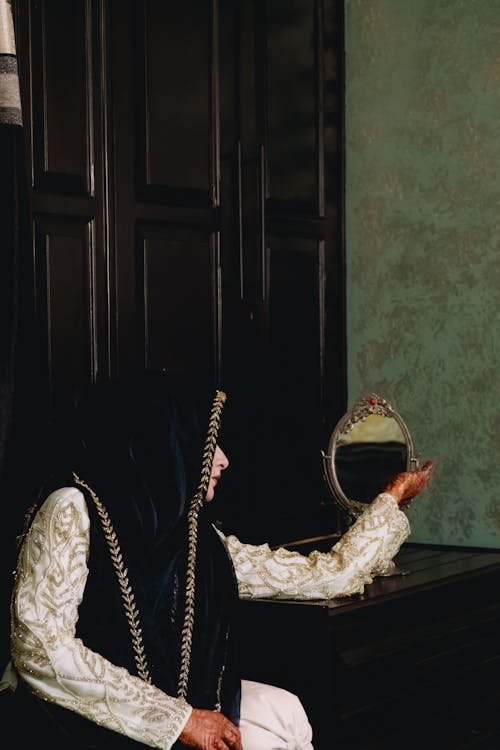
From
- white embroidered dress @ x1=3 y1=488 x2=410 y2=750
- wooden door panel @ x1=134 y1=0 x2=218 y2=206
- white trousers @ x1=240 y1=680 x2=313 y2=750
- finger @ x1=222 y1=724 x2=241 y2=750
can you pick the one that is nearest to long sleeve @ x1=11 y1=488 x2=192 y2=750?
white embroidered dress @ x1=3 y1=488 x2=410 y2=750

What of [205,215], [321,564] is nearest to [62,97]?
[205,215]

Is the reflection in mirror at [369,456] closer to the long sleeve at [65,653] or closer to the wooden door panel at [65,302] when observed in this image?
the wooden door panel at [65,302]

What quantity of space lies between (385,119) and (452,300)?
60 centimetres

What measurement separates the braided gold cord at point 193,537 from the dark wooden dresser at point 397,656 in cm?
29

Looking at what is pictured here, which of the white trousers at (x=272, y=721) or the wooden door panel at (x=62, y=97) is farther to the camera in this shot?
the wooden door panel at (x=62, y=97)

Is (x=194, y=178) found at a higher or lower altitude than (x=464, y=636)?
higher

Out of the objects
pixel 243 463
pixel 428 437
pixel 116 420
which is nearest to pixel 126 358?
pixel 243 463

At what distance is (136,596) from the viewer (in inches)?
83.2

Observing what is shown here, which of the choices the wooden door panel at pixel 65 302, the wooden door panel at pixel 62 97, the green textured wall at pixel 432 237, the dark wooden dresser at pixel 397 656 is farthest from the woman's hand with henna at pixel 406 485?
the wooden door panel at pixel 62 97

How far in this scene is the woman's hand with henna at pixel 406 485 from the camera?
2.79 meters

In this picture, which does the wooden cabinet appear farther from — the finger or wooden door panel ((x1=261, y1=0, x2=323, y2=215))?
the finger

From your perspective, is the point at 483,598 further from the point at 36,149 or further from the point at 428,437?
the point at 36,149

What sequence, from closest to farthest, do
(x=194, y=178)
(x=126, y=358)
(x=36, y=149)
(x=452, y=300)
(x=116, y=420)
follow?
(x=116, y=420) → (x=36, y=149) → (x=126, y=358) → (x=194, y=178) → (x=452, y=300)

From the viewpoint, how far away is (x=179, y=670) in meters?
2.17
